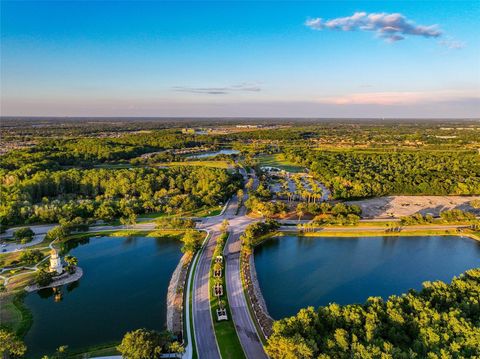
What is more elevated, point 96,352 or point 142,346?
point 142,346

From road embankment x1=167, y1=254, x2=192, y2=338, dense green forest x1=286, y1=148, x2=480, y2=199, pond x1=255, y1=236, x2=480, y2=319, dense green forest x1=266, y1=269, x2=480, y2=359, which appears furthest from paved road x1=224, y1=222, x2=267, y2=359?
dense green forest x1=286, y1=148, x2=480, y2=199

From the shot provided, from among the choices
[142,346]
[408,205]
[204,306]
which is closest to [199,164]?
[408,205]

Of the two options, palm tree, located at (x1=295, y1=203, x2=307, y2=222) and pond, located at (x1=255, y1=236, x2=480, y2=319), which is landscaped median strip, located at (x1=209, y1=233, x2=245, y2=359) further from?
palm tree, located at (x1=295, y1=203, x2=307, y2=222)

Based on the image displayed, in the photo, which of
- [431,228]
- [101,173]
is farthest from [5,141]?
[431,228]

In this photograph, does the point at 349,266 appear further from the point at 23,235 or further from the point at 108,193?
the point at 108,193

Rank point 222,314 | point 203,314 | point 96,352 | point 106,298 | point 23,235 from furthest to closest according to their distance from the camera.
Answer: point 23,235 < point 106,298 < point 203,314 < point 222,314 < point 96,352

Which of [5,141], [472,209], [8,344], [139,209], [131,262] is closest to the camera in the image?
[8,344]

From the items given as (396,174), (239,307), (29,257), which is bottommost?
(239,307)

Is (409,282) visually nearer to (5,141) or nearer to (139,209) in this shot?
(139,209)
